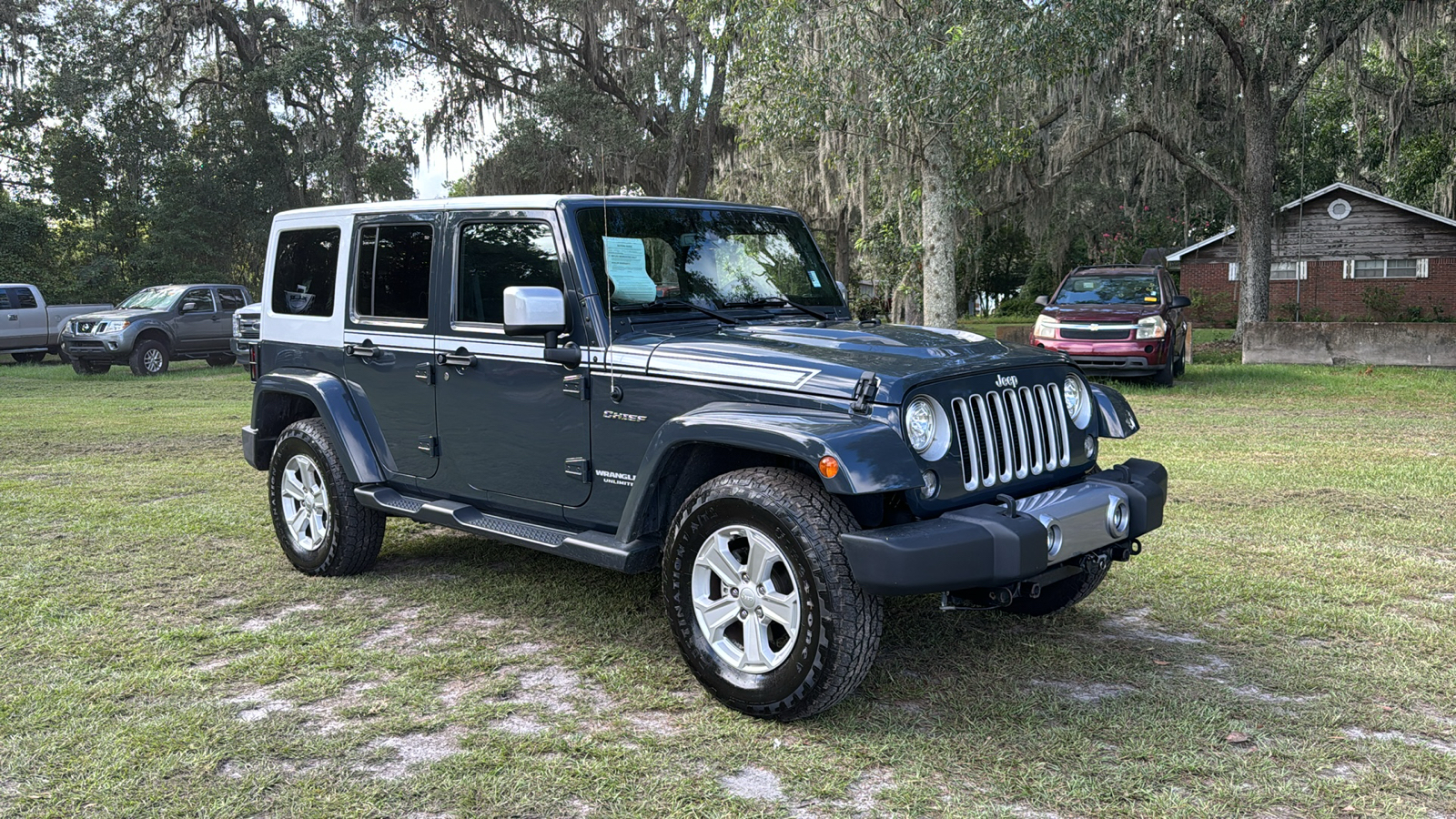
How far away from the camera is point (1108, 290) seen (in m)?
16.0

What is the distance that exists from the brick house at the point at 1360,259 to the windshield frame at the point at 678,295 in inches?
1166

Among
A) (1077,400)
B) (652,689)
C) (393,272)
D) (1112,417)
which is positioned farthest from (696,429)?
(393,272)

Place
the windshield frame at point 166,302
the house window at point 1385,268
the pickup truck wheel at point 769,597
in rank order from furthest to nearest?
the house window at point 1385,268 → the windshield frame at point 166,302 → the pickup truck wheel at point 769,597

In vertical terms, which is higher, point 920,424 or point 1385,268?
point 1385,268

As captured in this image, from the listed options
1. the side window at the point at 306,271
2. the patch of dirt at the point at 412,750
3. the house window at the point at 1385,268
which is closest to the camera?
the patch of dirt at the point at 412,750

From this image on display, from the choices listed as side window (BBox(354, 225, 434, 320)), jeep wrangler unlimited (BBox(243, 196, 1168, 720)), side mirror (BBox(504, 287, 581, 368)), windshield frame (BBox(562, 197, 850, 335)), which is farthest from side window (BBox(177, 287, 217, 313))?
side mirror (BBox(504, 287, 581, 368))

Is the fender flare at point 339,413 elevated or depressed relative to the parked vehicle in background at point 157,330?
depressed

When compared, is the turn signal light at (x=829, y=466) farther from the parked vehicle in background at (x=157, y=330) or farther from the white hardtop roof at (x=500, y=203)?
the parked vehicle in background at (x=157, y=330)

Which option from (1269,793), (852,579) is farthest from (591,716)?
(1269,793)

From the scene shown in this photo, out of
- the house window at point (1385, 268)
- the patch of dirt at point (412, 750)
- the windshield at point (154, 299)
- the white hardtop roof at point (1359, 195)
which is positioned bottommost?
the patch of dirt at point (412, 750)

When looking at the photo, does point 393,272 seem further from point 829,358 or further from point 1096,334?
point 1096,334

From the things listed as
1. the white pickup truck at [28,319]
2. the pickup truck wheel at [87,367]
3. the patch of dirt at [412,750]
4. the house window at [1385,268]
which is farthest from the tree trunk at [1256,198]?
the white pickup truck at [28,319]

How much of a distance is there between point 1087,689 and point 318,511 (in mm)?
3890

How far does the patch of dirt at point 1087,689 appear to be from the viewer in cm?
409
